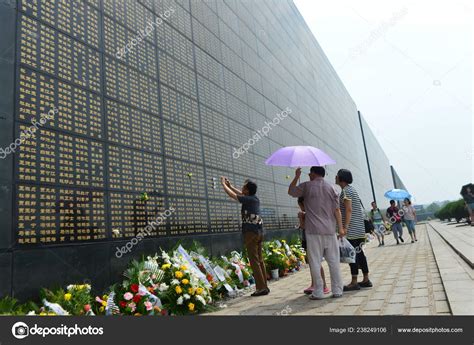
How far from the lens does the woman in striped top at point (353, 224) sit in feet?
14.9

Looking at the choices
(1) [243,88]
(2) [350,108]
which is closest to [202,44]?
(1) [243,88]

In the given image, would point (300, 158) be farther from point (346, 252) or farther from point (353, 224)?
point (346, 252)

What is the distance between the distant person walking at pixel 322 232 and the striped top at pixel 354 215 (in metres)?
0.39

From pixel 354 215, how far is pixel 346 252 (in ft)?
1.85

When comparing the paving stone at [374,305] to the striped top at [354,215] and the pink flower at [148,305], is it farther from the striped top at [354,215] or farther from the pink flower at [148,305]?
the pink flower at [148,305]

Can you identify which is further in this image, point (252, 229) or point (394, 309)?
point (252, 229)

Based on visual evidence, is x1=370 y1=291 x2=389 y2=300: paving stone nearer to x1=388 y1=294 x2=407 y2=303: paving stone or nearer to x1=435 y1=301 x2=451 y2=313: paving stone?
x1=388 y1=294 x2=407 y2=303: paving stone

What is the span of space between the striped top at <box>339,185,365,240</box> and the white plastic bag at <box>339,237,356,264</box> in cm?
22

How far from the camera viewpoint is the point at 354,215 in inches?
184

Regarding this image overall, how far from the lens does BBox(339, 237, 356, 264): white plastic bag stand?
435cm

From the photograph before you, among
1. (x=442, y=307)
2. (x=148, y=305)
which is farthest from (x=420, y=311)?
(x=148, y=305)

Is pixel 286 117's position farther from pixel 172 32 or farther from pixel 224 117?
pixel 172 32

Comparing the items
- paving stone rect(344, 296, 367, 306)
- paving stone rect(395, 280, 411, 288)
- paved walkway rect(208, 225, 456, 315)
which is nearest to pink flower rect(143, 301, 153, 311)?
paved walkway rect(208, 225, 456, 315)

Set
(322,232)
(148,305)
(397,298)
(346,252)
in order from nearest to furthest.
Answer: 1. (148,305)
2. (397,298)
3. (322,232)
4. (346,252)
